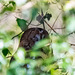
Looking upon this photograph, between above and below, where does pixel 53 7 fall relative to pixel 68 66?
above

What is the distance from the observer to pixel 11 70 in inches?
24.6

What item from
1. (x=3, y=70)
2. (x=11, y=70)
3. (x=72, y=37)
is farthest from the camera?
(x=72, y=37)

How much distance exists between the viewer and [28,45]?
3.64 feet

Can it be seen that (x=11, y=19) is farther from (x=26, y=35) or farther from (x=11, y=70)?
(x=11, y=70)

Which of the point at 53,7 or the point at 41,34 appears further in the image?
the point at 53,7

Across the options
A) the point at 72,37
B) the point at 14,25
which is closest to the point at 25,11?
the point at 14,25

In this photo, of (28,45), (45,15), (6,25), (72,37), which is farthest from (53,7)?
(28,45)

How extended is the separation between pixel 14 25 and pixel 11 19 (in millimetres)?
77

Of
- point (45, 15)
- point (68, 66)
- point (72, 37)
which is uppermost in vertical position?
point (45, 15)

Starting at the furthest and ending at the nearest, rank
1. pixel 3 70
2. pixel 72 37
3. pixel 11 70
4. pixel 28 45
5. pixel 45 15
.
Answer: pixel 72 37
pixel 45 15
pixel 28 45
pixel 3 70
pixel 11 70

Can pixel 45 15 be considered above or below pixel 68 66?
above

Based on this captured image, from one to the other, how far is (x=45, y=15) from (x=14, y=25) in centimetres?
33

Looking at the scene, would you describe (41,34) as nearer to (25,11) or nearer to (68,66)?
(25,11)

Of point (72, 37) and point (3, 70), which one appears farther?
point (72, 37)
